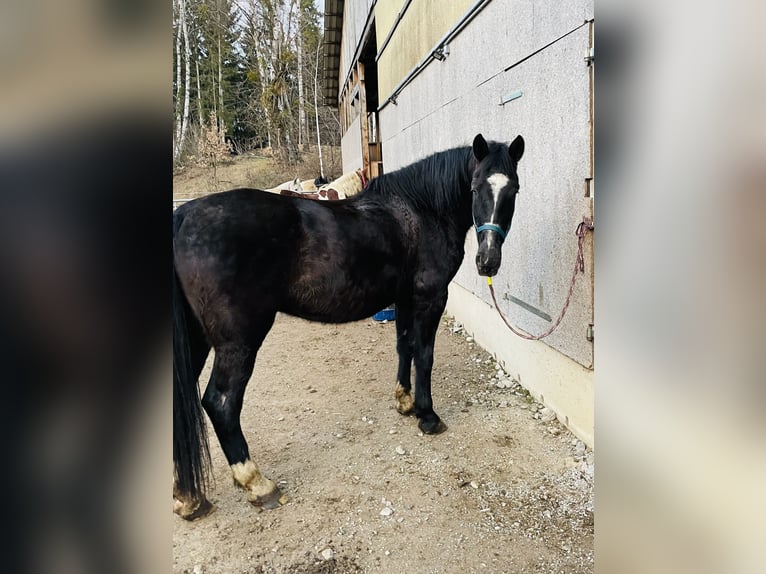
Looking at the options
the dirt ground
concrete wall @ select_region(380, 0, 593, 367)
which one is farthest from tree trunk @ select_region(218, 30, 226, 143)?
the dirt ground

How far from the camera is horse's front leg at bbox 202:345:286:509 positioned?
8.14 feet

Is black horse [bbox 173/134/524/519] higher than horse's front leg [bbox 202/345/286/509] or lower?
higher

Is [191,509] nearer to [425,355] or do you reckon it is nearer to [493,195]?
[425,355]

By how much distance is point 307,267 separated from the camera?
2.71 meters

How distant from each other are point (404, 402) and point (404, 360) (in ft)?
1.03

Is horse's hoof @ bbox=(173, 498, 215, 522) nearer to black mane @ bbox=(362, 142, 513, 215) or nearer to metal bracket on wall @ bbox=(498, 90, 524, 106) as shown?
black mane @ bbox=(362, 142, 513, 215)

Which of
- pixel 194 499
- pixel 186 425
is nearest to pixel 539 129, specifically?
pixel 186 425

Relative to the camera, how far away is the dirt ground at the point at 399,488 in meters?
2.20

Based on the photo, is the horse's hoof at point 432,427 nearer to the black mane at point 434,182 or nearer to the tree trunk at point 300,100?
the black mane at point 434,182
